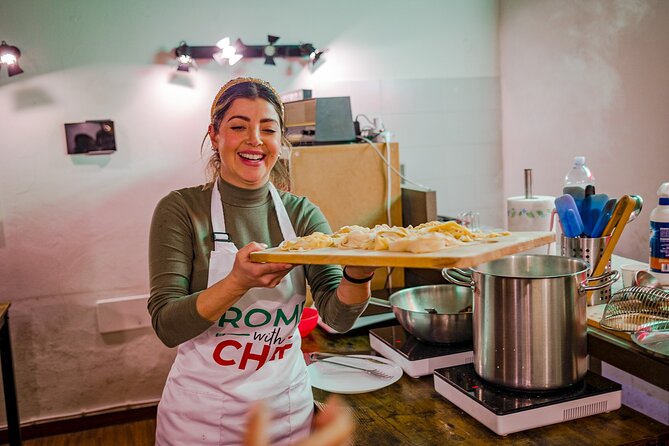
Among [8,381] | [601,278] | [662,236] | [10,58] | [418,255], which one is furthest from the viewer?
[10,58]

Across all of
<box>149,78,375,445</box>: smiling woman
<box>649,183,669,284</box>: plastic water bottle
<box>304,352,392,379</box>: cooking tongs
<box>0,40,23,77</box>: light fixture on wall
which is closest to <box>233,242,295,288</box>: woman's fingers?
<box>149,78,375,445</box>: smiling woman

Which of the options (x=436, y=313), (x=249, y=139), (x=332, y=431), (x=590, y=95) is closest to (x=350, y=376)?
(x=436, y=313)

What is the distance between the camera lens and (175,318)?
1.41 metres

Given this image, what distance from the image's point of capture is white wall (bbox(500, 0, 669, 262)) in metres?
2.92

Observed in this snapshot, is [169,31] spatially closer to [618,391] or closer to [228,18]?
[228,18]

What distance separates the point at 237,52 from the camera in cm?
338

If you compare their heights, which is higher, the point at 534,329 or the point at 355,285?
the point at 355,285

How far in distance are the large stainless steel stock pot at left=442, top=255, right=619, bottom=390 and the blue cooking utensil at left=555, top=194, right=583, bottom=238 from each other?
363 mm

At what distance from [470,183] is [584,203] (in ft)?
7.10

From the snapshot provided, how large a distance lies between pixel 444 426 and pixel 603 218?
75 centimetres

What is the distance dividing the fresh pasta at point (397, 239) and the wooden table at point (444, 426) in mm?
417

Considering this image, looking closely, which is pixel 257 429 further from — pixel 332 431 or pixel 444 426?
pixel 444 426

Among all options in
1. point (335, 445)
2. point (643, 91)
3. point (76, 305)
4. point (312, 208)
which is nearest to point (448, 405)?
point (312, 208)

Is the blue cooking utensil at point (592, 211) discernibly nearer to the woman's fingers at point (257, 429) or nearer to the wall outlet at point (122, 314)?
the woman's fingers at point (257, 429)
